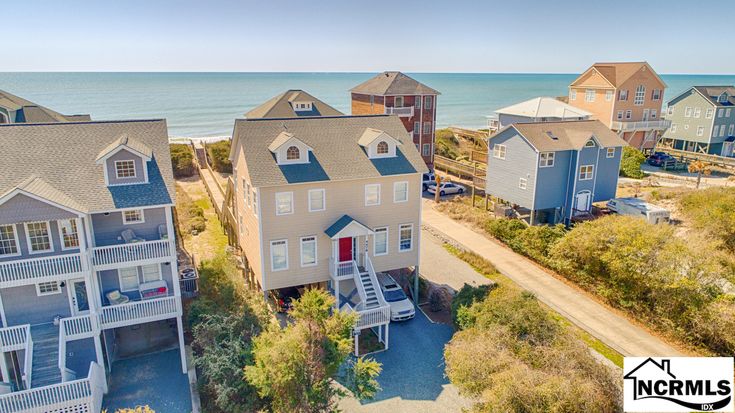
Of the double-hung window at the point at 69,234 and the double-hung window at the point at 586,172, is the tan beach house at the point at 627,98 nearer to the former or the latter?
the double-hung window at the point at 586,172

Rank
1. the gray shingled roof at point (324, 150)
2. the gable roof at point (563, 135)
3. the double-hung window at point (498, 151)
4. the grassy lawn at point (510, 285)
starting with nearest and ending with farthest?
the grassy lawn at point (510, 285), the gray shingled roof at point (324, 150), the gable roof at point (563, 135), the double-hung window at point (498, 151)

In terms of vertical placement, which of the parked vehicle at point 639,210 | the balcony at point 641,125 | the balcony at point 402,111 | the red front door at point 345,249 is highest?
the balcony at point 402,111

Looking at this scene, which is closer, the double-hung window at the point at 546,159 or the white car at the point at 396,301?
the white car at the point at 396,301

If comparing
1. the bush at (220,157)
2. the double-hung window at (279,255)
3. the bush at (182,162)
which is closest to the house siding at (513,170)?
the double-hung window at (279,255)

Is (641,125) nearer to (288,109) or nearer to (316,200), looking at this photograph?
(288,109)

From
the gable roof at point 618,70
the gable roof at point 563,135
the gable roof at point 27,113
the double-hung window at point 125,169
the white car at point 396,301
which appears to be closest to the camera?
the double-hung window at point 125,169

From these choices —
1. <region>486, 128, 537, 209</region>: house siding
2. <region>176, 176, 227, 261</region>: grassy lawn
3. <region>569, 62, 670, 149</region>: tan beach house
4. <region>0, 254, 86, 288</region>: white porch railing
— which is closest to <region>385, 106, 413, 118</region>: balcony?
<region>486, 128, 537, 209</region>: house siding

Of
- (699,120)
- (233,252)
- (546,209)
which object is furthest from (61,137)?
(699,120)
